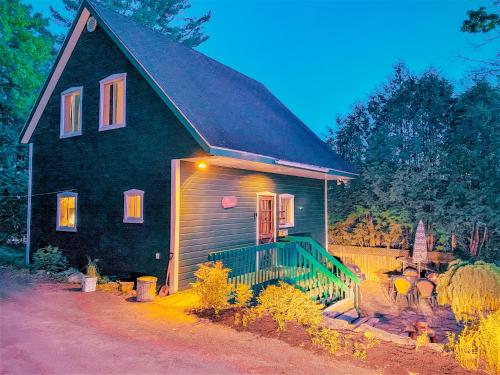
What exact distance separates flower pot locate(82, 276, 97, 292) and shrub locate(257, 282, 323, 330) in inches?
173

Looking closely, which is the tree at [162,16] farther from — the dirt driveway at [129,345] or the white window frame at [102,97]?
the dirt driveway at [129,345]

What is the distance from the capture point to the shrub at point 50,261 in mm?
10453

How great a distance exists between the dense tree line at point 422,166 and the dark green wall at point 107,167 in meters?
8.55

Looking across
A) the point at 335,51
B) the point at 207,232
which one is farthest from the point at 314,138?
the point at 335,51

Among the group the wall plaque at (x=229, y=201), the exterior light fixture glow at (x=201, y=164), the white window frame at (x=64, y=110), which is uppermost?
the white window frame at (x=64, y=110)

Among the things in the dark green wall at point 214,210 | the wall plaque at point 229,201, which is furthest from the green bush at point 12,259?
the wall plaque at point 229,201

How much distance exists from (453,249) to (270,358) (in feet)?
33.2

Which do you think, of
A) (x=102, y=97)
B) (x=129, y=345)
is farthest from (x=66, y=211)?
(x=129, y=345)

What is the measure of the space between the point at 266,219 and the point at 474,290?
5998 millimetres

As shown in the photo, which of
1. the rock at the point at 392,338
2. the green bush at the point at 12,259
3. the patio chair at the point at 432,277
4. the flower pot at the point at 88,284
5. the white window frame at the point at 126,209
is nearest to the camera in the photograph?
the rock at the point at 392,338

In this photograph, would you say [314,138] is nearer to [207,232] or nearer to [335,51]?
[207,232]

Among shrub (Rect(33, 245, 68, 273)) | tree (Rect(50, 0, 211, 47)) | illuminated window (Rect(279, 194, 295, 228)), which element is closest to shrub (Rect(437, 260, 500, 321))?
illuminated window (Rect(279, 194, 295, 228))

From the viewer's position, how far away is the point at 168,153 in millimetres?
8656

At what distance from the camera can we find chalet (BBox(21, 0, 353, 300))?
862 centimetres
